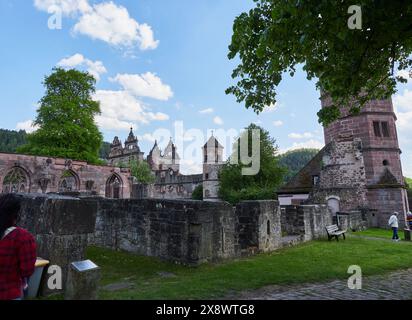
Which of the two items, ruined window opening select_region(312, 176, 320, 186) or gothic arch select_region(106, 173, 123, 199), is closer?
ruined window opening select_region(312, 176, 320, 186)

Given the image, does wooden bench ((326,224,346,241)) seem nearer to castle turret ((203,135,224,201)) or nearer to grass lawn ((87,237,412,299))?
grass lawn ((87,237,412,299))

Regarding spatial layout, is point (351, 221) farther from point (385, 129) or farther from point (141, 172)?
point (141, 172)

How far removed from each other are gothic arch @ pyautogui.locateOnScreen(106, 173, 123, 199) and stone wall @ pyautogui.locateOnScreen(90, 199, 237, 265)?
19.2 m

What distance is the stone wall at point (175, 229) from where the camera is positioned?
7.32m

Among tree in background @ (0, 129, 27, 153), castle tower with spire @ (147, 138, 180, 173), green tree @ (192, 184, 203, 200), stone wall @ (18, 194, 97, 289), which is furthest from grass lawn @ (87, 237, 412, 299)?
tree in background @ (0, 129, 27, 153)

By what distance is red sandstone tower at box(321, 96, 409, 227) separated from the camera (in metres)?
20.6

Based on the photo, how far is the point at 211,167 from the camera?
52656mm

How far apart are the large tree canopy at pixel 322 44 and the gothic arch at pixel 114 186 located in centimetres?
2290

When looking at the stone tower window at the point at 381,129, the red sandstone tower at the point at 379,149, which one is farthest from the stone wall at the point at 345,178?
the stone tower window at the point at 381,129

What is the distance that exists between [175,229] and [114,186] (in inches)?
950

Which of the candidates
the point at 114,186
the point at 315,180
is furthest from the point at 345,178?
the point at 114,186

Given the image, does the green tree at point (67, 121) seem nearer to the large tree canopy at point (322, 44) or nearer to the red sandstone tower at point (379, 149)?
the red sandstone tower at point (379, 149)

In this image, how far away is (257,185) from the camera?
36.2 m
